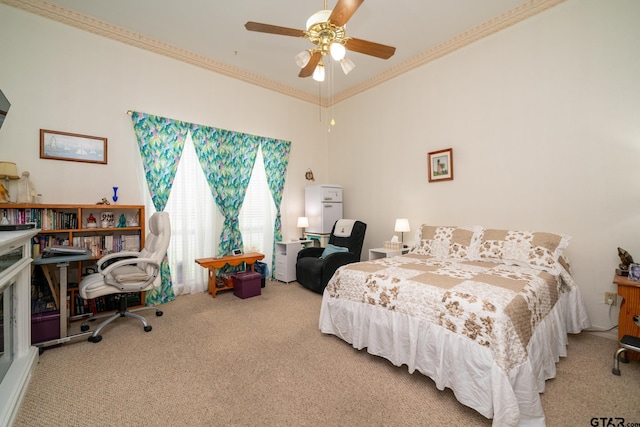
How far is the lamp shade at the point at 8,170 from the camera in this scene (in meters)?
2.59

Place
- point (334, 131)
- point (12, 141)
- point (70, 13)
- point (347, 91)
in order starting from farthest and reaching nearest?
point (334, 131) → point (347, 91) → point (70, 13) → point (12, 141)

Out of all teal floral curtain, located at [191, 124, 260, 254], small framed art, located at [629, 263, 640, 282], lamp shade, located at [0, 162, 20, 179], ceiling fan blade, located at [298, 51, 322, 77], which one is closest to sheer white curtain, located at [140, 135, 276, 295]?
teal floral curtain, located at [191, 124, 260, 254]

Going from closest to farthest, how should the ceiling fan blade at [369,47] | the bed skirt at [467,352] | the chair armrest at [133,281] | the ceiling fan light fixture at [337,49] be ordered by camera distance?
the bed skirt at [467,352]
the ceiling fan light fixture at [337,49]
the ceiling fan blade at [369,47]
the chair armrest at [133,281]

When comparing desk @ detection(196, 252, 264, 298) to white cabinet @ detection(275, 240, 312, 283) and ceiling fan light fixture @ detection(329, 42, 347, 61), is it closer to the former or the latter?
white cabinet @ detection(275, 240, 312, 283)

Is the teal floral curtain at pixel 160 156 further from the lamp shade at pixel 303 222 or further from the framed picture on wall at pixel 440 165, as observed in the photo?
the framed picture on wall at pixel 440 165

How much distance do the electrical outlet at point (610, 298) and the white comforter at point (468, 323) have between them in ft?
0.80

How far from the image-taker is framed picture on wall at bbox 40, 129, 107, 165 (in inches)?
117

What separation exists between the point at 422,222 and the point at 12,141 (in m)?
5.01

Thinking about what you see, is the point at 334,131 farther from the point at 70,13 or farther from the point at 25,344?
the point at 25,344

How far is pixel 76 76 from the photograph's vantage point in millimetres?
3145

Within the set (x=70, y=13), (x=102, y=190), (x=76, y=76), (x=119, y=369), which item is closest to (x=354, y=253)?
(x=119, y=369)

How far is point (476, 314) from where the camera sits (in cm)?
166

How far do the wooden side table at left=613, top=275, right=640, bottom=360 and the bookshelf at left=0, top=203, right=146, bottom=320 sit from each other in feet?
15.8

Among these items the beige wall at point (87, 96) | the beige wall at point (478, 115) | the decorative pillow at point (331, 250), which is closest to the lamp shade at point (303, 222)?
the decorative pillow at point (331, 250)
